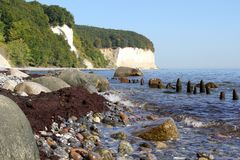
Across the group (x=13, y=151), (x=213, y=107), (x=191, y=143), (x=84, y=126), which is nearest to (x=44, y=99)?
(x=84, y=126)

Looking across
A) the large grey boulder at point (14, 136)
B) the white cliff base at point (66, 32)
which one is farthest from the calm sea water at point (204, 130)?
the white cliff base at point (66, 32)

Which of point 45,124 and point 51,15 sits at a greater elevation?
point 51,15

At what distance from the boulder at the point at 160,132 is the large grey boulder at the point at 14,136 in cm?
507

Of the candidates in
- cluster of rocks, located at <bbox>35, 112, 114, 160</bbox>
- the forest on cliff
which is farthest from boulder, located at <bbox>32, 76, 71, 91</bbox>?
the forest on cliff

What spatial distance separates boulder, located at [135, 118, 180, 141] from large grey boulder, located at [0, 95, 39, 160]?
5.07 meters

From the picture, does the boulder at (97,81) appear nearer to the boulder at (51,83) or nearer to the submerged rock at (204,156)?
the boulder at (51,83)

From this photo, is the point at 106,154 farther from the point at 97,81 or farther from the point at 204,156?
the point at 97,81

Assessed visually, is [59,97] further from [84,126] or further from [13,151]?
[13,151]

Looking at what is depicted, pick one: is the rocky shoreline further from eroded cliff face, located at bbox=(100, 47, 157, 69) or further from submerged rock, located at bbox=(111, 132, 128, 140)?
eroded cliff face, located at bbox=(100, 47, 157, 69)

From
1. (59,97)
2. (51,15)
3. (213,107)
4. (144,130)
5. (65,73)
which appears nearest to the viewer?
(144,130)

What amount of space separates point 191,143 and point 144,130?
1508 mm

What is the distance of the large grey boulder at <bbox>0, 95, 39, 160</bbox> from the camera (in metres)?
5.85

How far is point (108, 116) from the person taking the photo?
1450 cm

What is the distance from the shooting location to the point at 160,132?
36.6 ft
